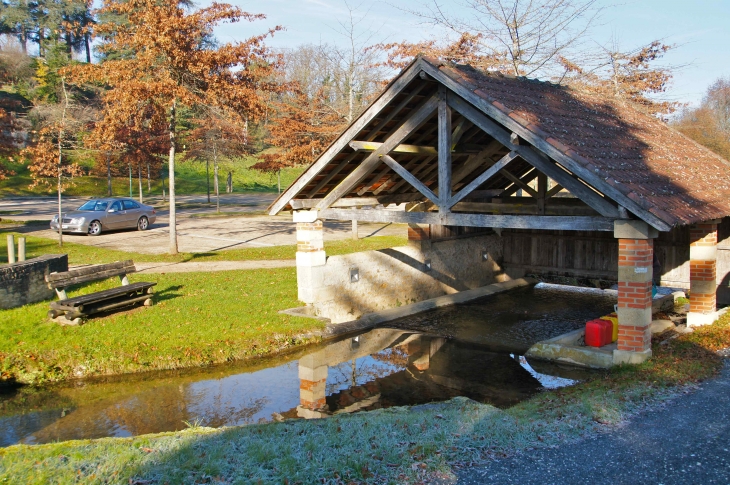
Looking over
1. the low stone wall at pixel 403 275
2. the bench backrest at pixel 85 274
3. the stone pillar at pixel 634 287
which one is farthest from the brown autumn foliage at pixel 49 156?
the stone pillar at pixel 634 287

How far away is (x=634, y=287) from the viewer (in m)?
8.81

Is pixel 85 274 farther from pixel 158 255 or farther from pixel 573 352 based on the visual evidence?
pixel 573 352

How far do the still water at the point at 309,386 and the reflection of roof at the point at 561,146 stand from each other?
302 cm

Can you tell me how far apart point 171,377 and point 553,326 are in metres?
7.63

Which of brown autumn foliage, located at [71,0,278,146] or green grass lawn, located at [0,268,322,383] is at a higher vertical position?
brown autumn foliage, located at [71,0,278,146]

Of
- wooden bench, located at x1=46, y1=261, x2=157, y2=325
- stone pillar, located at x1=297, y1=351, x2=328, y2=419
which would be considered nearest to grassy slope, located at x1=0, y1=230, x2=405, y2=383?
wooden bench, located at x1=46, y1=261, x2=157, y2=325

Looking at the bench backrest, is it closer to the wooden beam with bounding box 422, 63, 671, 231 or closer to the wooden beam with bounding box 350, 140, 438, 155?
the wooden beam with bounding box 350, 140, 438, 155

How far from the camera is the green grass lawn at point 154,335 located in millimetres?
9898

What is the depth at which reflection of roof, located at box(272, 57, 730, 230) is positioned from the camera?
844 cm

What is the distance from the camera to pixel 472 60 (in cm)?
2061

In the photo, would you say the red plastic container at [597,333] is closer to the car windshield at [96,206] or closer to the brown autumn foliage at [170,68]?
the brown autumn foliage at [170,68]

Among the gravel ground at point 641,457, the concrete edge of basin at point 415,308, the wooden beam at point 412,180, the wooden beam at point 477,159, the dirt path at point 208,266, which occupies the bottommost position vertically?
the concrete edge of basin at point 415,308

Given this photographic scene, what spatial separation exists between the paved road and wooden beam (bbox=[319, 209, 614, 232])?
31.8 feet

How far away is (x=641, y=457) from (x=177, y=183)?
47864 millimetres
